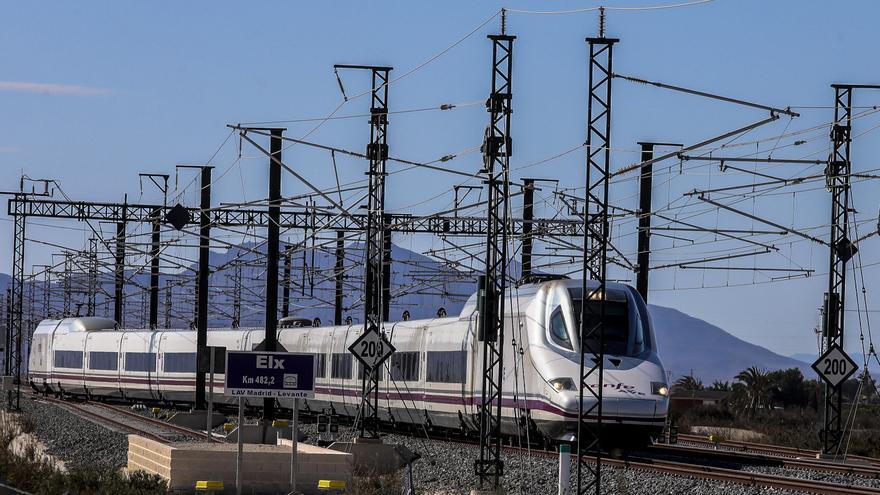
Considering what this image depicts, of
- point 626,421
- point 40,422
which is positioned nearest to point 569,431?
point 626,421

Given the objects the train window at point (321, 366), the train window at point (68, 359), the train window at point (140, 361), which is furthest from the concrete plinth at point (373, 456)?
the train window at point (68, 359)

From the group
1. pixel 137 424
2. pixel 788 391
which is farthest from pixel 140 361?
pixel 788 391

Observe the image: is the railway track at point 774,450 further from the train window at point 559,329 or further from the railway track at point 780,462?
the train window at point 559,329

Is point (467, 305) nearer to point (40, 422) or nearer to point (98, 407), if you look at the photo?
point (40, 422)

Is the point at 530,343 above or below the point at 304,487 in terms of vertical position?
above

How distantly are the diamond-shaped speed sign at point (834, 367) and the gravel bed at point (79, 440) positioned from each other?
52.0 feet

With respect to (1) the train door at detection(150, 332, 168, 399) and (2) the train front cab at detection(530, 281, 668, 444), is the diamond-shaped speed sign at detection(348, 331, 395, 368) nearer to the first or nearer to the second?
(2) the train front cab at detection(530, 281, 668, 444)

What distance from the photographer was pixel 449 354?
35750 millimetres

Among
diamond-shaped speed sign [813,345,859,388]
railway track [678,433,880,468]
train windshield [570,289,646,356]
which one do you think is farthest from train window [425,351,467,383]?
diamond-shaped speed sign [813,345,859,388]

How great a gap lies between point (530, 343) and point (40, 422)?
2140 centimetres

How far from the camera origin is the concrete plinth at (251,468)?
1002 inches

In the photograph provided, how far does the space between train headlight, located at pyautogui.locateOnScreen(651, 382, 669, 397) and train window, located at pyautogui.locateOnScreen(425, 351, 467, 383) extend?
20.2ft

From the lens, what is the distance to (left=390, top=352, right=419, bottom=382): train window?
38.5 m

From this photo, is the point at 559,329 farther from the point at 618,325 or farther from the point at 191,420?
the point at 191,420
